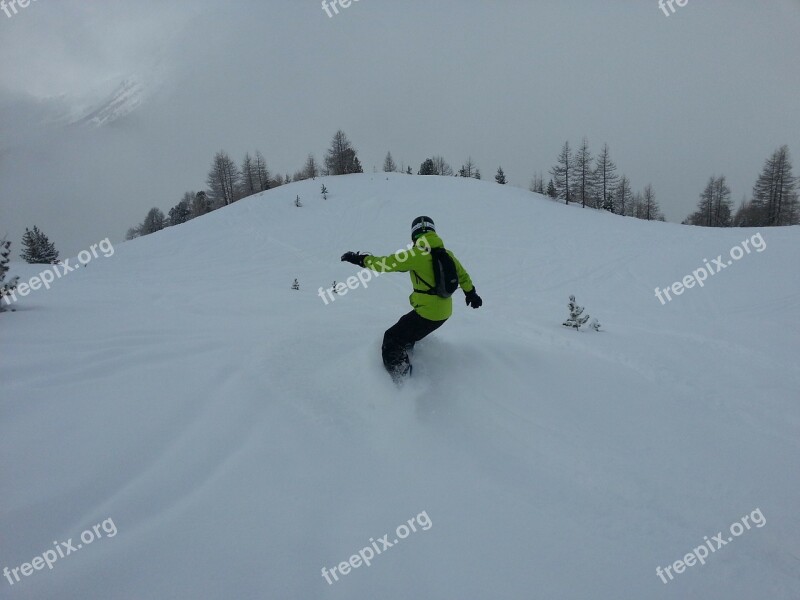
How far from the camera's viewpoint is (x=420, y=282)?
3799mm

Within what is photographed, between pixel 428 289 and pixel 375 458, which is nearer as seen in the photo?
pixel 375 458

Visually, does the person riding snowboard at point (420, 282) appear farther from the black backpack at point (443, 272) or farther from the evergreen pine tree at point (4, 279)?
the evergreen pine tree at point (4, 279)

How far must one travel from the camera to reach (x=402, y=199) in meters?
32.2

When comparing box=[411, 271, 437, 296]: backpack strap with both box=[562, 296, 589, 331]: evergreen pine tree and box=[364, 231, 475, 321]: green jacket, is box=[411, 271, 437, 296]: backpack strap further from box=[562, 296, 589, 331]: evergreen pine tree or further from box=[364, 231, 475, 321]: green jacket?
box=[562, 296, 589, 331]: evergreen pine tree

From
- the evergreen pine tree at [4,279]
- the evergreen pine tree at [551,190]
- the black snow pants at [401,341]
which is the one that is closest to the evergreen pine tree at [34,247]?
the evergreen pine tree at [4,279]

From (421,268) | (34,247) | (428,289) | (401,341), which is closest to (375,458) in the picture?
(401,341)

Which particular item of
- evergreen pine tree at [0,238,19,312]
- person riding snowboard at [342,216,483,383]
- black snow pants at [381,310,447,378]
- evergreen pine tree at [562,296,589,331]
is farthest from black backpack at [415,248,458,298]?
evergreen pine tree at [0,238,19,312]

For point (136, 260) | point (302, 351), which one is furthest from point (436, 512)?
point (136, 260)

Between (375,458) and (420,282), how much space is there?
5.80 ft

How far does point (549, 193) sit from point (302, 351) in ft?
144

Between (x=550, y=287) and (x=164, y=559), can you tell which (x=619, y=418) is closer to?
(x=164, y=559)

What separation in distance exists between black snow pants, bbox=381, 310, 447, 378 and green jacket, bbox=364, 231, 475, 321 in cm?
9

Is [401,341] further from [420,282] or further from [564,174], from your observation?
[564,174]

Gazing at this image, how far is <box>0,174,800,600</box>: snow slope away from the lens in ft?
6.49
